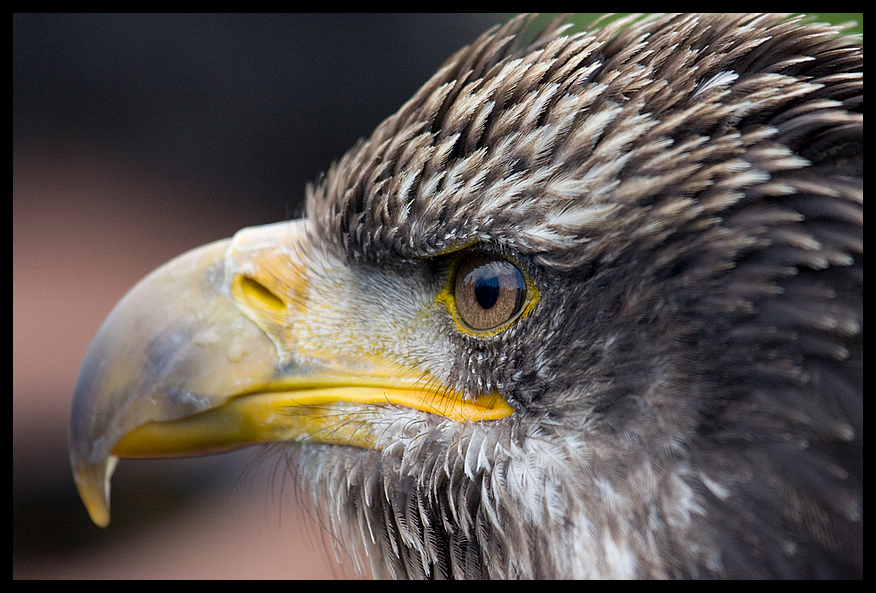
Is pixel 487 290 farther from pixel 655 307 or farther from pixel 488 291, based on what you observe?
pixel 655 307

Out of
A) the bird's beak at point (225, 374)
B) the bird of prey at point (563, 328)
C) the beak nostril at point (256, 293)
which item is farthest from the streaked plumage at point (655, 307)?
the beak nostril at point (256, 293)

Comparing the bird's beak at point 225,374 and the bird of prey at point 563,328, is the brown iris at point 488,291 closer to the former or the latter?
the bird of prey at point 563,328

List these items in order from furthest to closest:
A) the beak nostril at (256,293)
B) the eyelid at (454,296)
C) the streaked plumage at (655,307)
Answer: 1. the beak nostril at (256,293)
2. the eyelid at (454,296)
3. the streaked plumage at (655,307)

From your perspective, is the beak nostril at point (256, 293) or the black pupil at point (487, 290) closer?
the black pupil at point (487, 290)

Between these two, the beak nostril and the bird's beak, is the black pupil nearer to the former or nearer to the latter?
the bird's beak

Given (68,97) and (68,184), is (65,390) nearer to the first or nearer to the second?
(68,184)

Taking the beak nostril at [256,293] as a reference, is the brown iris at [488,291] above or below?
below

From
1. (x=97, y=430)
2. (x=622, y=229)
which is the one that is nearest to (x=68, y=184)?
(x=97, y=430)
